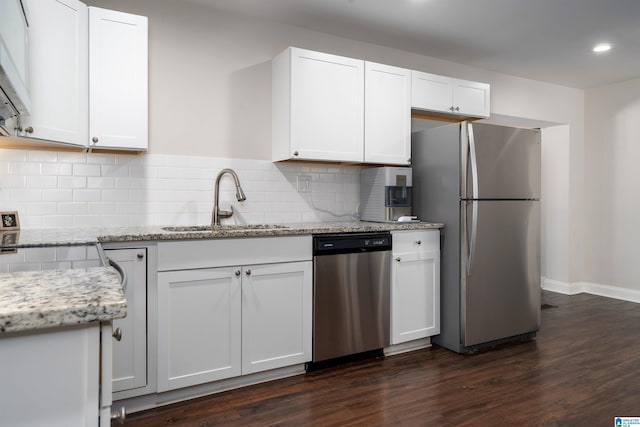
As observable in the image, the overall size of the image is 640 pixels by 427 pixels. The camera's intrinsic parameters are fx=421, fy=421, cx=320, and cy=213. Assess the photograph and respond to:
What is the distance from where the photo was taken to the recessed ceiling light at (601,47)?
3636 mm

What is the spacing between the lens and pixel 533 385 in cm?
251

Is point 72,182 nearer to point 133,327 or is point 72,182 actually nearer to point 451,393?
point 133,327

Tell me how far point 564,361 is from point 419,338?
97cm

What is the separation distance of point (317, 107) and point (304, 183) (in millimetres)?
634

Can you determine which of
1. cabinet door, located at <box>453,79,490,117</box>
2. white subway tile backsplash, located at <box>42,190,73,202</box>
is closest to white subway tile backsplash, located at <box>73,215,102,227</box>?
white subway tile backsplash, located at <box>42,190,73,202</box>

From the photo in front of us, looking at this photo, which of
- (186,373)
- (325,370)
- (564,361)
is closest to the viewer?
(186,373)

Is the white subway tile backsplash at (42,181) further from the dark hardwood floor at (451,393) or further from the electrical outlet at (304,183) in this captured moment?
the electrical outlet at (304,183)

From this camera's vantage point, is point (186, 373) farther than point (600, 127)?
No

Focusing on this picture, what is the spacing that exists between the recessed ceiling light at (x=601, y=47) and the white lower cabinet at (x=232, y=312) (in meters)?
3.16

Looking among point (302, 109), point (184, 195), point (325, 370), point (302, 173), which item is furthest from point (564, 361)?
point (184, 195)

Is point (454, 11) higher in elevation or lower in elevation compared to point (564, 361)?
higher

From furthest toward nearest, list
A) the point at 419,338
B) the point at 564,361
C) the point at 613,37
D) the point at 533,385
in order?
the point at 613,37 → the point at 419,338 → the point at 564,361 → the point at 533,385

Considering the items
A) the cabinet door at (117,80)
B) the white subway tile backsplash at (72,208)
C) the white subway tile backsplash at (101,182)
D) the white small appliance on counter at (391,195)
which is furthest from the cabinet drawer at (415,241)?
the white subway tile backsplash at (72,208)

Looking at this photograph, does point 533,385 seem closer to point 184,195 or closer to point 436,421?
point 436,421
